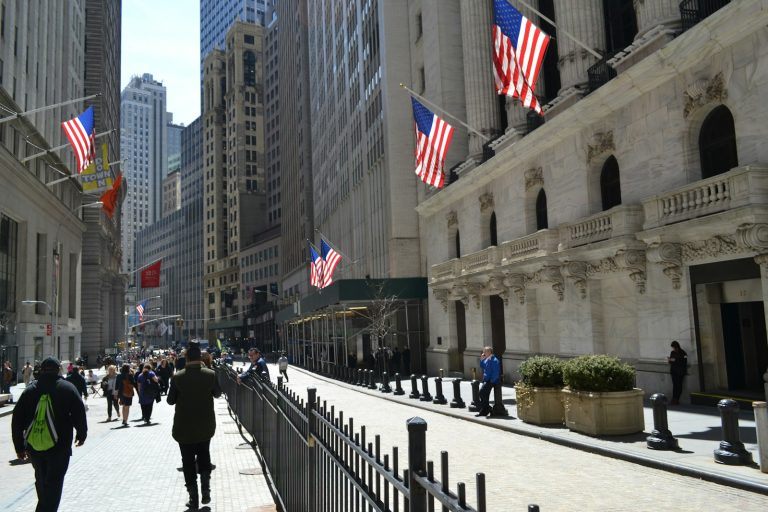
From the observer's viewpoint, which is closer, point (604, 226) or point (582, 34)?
point (604, 226)

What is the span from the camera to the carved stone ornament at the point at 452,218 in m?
35.6

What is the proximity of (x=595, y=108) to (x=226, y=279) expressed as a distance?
130362 mm

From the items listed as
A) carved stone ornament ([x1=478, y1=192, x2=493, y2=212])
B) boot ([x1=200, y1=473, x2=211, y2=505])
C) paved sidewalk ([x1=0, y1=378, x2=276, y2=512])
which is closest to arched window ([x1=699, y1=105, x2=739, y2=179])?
carved stone ornament ([x1=478, y1=192, x2=493, y2=212])

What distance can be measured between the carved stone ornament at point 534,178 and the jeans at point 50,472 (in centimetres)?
2248

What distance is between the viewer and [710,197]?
16.0 m

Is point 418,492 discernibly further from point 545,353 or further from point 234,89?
point 234,89

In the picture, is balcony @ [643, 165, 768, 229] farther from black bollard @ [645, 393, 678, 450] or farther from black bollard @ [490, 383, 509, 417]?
black bollard @ [490, 383, 509, 417]

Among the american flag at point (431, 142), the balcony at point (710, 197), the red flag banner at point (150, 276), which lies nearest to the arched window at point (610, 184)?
the balcony at point (710, 197)

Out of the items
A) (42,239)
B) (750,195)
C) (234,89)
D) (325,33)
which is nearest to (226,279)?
(234,89)

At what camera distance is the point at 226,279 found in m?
144

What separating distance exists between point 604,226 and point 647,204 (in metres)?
2.22

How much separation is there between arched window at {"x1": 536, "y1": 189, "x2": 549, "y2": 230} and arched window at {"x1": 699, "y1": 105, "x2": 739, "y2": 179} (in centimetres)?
918

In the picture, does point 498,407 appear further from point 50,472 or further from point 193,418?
point 50,472

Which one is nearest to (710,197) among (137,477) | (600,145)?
(600,145)
